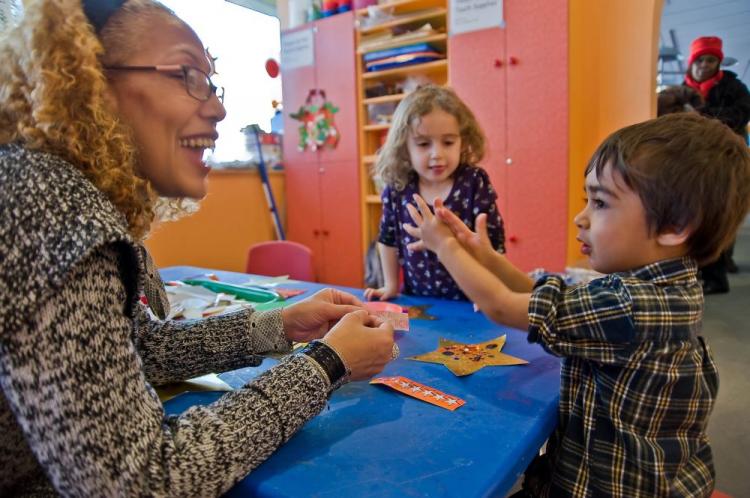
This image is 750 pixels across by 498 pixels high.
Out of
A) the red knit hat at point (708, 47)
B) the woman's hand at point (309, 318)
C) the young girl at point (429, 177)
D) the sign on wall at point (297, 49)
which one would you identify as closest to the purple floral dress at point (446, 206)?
the young girl at point (429, 177)

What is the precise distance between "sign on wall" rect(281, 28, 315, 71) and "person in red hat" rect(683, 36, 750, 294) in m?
2.96

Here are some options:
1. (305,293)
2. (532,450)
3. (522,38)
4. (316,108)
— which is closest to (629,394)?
(532,450)

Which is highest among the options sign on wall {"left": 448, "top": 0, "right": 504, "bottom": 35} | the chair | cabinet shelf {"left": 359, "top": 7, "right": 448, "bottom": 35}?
cabinet shelf {"left": 359, "top": 7, "right": 448, "bottom": 35}

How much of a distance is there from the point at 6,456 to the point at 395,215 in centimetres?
141

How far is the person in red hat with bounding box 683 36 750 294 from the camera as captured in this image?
3670 millimetres

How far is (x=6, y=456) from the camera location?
57cm

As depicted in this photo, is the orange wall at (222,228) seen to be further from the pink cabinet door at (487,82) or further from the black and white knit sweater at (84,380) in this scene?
the black and white knit sweater at (84,380)

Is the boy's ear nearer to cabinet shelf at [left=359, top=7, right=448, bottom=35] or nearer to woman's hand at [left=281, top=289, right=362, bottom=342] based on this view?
woman's hand at [left=281, top=289, right=362, bottom=342]

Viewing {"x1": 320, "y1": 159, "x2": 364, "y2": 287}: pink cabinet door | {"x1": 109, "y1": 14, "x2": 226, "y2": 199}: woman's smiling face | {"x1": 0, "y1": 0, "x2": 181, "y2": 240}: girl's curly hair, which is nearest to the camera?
{"x1": 0, "y1": 0, "x2": 181, "y2": 240}: girl's curly hair

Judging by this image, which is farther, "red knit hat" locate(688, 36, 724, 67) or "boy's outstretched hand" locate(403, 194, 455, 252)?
"red knit hat" locate(688, 36, 724, 67)

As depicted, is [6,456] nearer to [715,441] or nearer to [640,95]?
[715,441]

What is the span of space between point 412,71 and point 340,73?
595 mm

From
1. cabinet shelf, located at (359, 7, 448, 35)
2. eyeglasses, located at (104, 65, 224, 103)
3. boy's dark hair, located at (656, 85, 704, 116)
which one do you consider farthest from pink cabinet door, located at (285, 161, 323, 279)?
eyeglasses, located at (104, 65, 224, 103)

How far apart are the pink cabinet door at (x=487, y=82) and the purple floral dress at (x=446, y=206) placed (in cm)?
130
